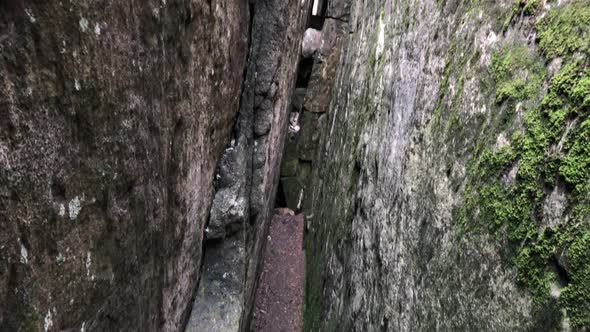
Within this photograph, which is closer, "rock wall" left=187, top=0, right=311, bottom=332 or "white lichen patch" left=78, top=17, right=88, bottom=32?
"white lichen patch" left=78, top=17, right=88, bottom=32

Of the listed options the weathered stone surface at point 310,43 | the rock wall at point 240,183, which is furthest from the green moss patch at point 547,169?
the weathered stone surface at point 310,43

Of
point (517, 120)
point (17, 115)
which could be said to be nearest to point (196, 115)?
point (17, 115)

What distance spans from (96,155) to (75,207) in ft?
0.54

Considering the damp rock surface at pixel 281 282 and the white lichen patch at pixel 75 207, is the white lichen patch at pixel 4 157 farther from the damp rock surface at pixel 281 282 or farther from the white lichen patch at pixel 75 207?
the damp rock surface at pixel 281 282

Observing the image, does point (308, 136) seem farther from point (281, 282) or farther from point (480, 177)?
point (480, 177)

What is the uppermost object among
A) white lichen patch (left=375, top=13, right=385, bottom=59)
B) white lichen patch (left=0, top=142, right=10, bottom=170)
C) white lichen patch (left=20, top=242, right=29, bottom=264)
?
white lichen patch (left=375, top=13, right=385, bottom=59)

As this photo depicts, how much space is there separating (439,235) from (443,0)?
3.91ft

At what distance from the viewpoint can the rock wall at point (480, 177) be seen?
33.8 inches

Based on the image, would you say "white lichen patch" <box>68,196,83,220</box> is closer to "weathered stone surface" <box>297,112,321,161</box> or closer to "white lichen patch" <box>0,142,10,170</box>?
"white lichen patch" <box>0,142,10,170</box>

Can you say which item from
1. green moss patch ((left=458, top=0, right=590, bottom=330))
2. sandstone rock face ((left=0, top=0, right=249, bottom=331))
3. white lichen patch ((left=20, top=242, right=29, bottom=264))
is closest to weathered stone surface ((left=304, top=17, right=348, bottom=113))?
sandstone rock face ((left=0, top=0, right=249, bottom=331))

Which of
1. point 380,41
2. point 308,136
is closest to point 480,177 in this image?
point 380,41

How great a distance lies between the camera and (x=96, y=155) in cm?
106

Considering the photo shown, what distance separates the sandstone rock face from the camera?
2.51 ft

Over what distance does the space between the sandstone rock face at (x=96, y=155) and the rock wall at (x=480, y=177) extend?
121cm
